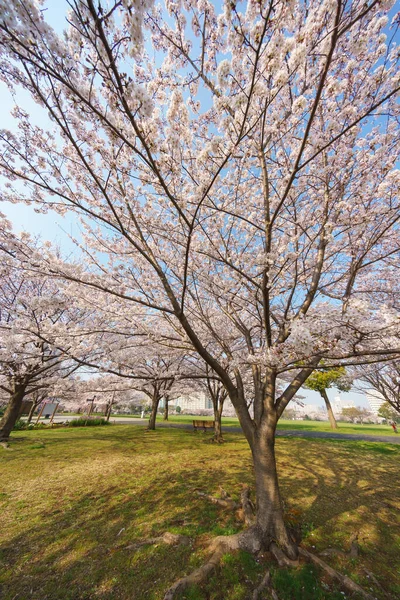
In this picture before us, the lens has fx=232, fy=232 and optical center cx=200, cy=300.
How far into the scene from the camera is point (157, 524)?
13.0ft

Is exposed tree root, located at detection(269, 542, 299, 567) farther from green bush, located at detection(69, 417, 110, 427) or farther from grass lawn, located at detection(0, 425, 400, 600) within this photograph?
green bush, located at detection(69, 417, 110, 427)

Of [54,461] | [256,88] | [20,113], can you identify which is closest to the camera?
[256,88]

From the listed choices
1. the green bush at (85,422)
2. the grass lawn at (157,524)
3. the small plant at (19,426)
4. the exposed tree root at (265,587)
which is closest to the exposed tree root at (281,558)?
the grass lawn at (157,524)

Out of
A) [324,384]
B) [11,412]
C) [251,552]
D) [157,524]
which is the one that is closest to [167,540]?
[157,524]

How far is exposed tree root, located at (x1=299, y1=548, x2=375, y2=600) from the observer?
2.71 m

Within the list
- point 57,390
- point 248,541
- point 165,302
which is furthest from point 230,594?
point 57,390

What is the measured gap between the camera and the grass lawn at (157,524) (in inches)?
110

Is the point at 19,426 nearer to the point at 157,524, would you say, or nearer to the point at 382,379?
the point at 157,524

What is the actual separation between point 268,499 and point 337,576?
3.37ft

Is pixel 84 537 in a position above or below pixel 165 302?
below

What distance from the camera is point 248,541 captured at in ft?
11.3

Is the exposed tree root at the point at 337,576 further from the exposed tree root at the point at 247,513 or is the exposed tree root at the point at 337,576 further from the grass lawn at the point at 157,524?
the exposed tree root at the point at 247,513

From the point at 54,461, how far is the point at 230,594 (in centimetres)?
745

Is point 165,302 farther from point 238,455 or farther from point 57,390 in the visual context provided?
point 57,390
